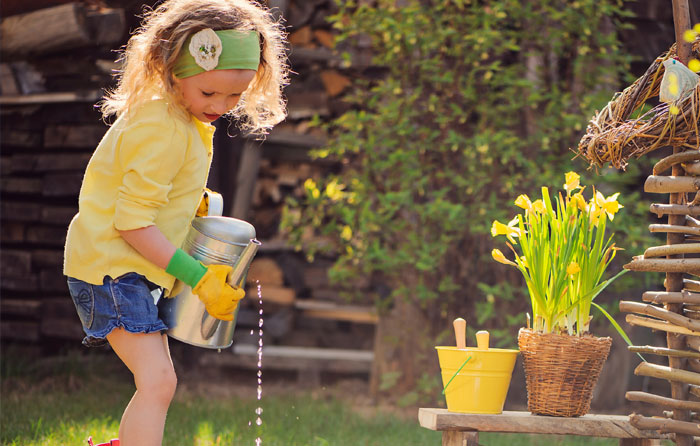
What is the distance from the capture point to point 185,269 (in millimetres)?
2170

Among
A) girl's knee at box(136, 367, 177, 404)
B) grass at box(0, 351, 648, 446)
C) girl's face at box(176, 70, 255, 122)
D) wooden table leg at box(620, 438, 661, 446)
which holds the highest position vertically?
girl's face at box(176, 70, 255, 122)

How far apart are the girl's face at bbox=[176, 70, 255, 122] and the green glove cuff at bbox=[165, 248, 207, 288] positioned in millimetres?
395

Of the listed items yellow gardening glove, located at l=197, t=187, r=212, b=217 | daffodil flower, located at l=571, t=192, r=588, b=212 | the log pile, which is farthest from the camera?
the log pile

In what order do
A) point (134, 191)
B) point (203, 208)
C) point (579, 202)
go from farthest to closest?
point (203, 208) → point (579, 202) → point (134, 191)

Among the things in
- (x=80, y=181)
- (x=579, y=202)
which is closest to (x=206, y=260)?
(x=579, y=202)

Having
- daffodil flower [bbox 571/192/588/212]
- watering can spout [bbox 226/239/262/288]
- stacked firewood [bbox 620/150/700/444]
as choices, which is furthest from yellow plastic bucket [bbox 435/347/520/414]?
watering can spout [bbox 226/239/262/288]

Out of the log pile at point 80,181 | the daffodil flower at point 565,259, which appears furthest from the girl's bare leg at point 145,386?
the log pile at point 80,181

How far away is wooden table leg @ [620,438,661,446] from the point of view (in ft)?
7.50

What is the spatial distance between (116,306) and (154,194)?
33 cm

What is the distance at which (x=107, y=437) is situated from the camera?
331 centimetres

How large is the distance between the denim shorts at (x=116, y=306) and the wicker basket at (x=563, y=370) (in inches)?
41.3

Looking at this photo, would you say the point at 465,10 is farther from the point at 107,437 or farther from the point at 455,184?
the point at 107,437

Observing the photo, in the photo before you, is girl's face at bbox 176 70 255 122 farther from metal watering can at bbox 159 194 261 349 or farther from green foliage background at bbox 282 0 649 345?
green foliage background at bbox 282 0 649 345

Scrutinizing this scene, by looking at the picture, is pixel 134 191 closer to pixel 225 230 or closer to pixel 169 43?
pixel 225 230
